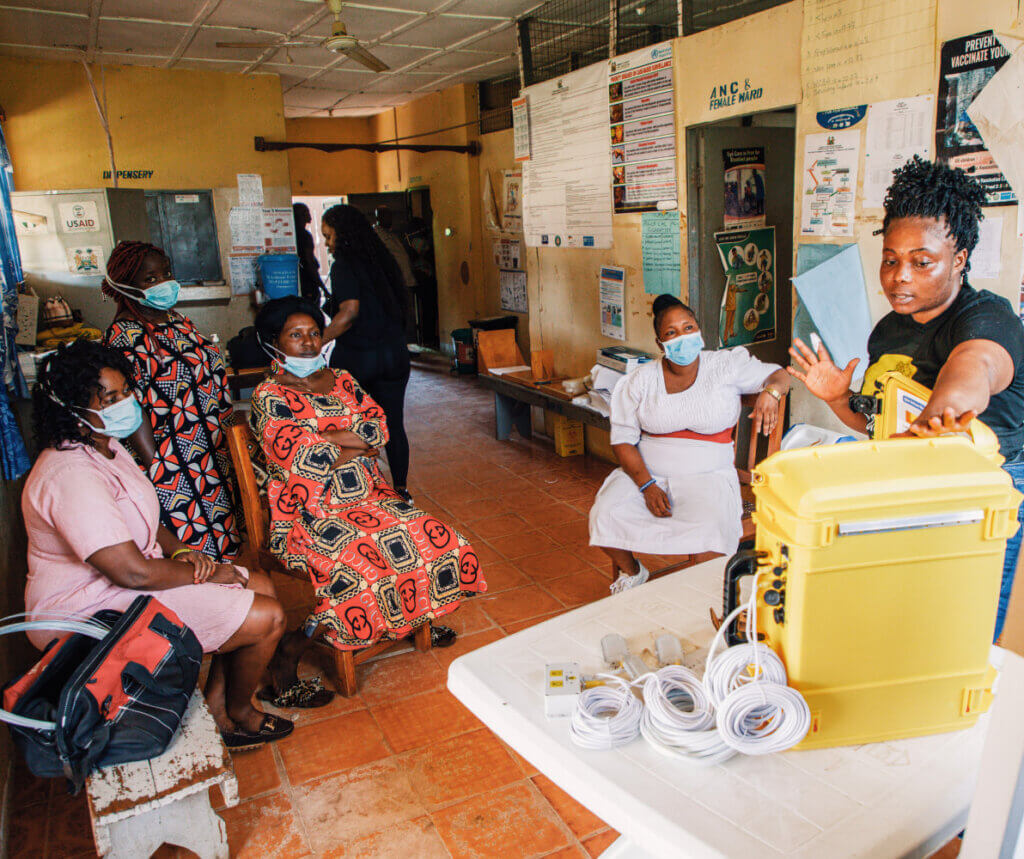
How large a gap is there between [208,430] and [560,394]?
2433mm

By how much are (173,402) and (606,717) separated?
2304 millimetres

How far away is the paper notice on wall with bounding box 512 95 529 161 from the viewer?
17.4ft

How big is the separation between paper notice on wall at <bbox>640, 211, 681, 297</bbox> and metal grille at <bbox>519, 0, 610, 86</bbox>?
113 centimetres

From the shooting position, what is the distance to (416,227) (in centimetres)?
915

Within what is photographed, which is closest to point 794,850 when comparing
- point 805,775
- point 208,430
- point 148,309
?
point 805,775

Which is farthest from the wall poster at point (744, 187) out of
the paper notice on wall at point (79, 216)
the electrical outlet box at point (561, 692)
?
the paper notice on wall at point (79, 216)

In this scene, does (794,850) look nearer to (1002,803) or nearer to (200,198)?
(1002,803)

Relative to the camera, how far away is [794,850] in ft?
3.32

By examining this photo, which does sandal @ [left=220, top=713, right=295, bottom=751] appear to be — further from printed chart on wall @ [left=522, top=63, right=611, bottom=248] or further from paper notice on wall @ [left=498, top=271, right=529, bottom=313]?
paper notice on wall @ [left=498, top=271, right=529, bottom=313]

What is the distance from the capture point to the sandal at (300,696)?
9.02 ft

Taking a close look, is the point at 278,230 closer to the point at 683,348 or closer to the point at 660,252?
the point at 660,252

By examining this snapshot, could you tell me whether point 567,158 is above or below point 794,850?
above

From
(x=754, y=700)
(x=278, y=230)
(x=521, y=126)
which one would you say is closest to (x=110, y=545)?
(x=754, y=700)

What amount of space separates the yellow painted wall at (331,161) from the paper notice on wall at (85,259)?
417cm
